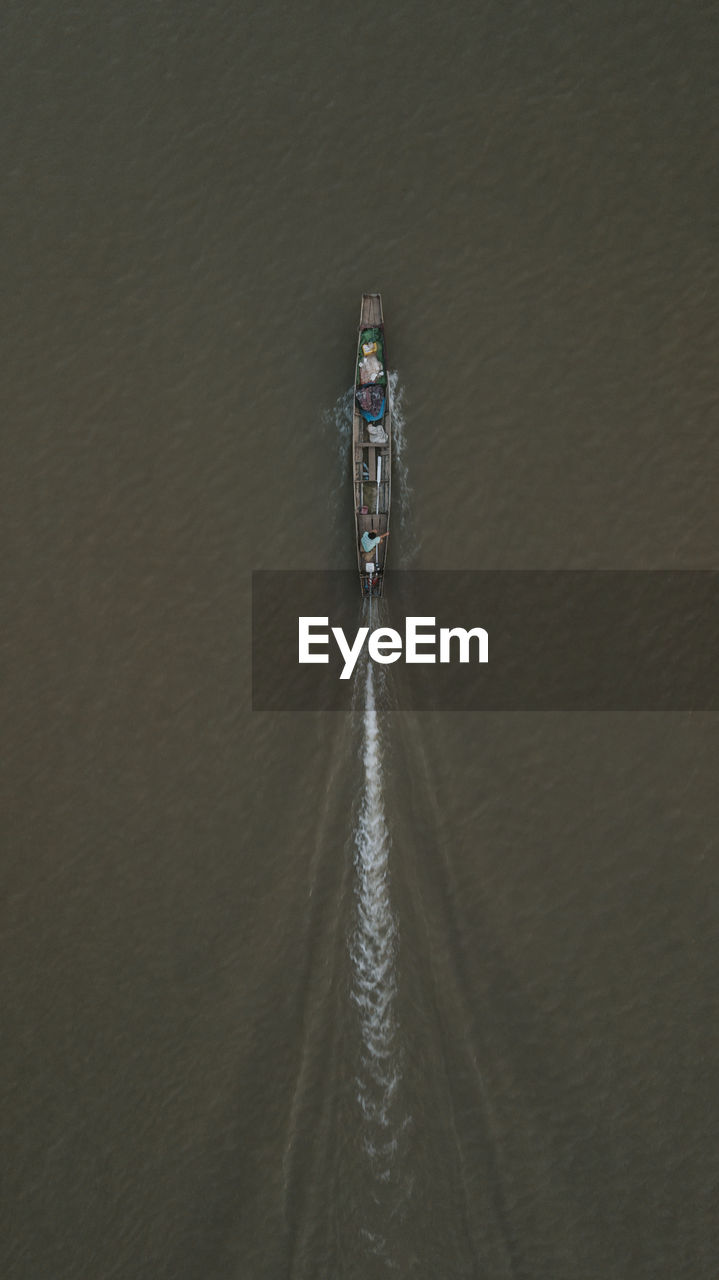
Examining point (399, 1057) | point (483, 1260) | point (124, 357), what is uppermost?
point (124, 357)

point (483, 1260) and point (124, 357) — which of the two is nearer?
point (483, 1260)

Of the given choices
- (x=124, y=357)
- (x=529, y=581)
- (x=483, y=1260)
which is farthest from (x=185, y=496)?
(x=483, y=1260)

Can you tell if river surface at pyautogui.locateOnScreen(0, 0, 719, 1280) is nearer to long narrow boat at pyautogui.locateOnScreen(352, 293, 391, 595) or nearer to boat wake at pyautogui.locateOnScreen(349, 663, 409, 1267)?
boat wake at pyautogui.locateOnScreen(349, 663, 409, 1267)

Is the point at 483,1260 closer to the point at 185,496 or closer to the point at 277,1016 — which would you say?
the point at 277,1016

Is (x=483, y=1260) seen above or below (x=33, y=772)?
below

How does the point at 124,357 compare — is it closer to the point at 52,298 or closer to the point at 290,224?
the point at 52,298
